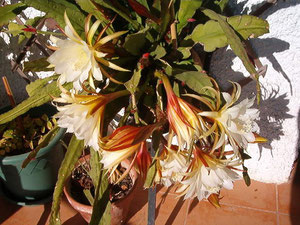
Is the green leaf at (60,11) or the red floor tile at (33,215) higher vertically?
the green leaf at (60,11)

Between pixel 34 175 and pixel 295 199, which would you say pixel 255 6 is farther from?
pixel 34 175

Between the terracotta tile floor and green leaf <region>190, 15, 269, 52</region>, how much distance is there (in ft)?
3.35

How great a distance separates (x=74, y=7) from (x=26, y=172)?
3.32 ft

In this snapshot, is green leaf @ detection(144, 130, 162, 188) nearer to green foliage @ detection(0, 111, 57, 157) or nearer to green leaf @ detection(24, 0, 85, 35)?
green leaf @ detection(24, 0, 85, 35)

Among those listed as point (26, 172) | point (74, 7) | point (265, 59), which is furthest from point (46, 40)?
point (265, 59)

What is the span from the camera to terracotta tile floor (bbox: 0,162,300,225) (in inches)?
65.4

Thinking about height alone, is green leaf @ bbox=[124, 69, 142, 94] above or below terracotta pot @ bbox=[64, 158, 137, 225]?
above

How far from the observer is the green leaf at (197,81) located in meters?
0.81

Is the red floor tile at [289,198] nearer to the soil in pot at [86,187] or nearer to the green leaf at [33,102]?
the soil in pot at [86,187]

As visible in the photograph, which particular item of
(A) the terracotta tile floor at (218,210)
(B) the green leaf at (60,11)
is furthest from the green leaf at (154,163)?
(A) the terracotta tile floor at (218,210)

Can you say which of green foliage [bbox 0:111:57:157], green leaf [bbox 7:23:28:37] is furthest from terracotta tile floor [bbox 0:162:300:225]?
green leaf [bbox 7:23:28:37]

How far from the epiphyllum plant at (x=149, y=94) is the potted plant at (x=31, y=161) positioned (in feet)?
2.51

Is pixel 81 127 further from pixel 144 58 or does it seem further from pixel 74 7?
pixel 74 7

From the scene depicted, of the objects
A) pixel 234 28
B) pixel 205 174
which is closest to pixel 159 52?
pixel 234 28
